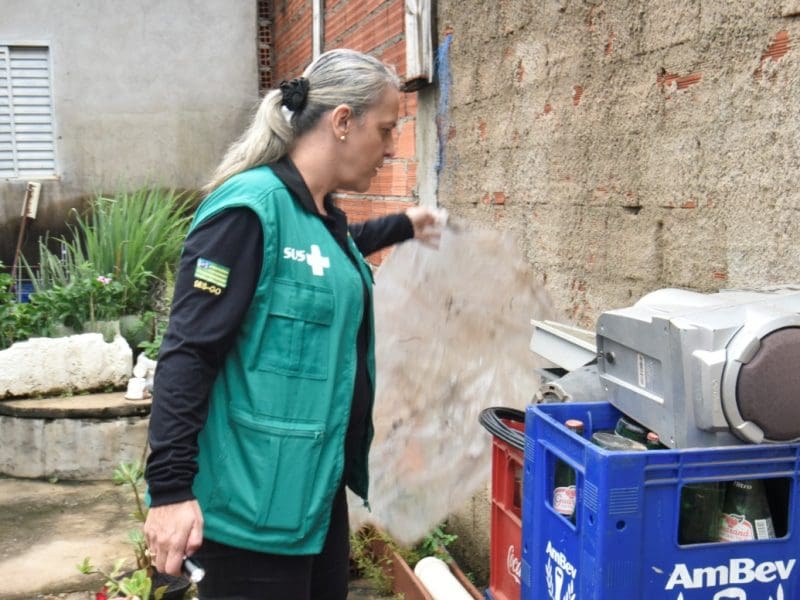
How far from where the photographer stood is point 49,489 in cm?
542

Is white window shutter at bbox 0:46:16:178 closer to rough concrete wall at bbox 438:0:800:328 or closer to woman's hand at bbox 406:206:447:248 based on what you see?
rough concrete wall at bbox 438:0:800:328

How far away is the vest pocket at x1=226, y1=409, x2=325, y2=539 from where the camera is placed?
6.48ft

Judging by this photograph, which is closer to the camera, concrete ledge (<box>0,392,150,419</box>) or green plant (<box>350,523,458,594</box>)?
green plant (<box>350,523,458,594</box>)

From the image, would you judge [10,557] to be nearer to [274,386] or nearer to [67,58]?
[274,386]

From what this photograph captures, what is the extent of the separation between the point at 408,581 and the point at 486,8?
2231 millimetres

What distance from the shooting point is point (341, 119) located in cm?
213

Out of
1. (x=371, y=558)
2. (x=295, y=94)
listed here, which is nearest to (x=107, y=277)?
(x=371, y=558)

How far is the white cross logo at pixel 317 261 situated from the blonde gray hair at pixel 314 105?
0.27m

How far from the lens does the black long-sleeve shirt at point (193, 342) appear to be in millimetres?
1879

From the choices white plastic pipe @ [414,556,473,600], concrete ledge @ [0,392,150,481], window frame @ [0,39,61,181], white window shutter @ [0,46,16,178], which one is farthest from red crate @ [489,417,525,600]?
white window shutter @ [0,46,16,178]

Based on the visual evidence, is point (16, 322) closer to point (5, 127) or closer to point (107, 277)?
point (107, 277)

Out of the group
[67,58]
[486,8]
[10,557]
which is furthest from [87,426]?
[67,58]

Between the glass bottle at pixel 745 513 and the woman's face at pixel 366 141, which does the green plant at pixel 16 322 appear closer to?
the woman's face at pixel 366 141

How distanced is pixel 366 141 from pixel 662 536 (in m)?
1.15
